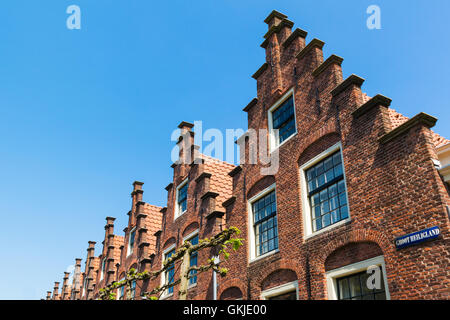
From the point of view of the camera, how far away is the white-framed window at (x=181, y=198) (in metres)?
19.8

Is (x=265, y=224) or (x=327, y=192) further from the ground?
(x=327, y=192)

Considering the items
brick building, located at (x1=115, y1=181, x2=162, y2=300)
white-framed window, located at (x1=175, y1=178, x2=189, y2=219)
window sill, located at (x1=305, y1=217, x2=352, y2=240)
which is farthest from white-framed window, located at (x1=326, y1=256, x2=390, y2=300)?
brick building, located at (x1=115, y1=181, x2=162, y2=300)

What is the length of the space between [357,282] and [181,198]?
1192 cm

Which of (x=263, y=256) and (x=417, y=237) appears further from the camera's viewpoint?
(x=263, y=256)

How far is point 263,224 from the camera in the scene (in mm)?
13352

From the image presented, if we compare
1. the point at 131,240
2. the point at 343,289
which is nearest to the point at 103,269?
the point at 131,240

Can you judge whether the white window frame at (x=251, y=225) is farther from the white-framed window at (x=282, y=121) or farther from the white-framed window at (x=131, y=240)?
the white-framed window at (x=131, y=240)

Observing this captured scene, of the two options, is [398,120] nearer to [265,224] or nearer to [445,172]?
[445,172]

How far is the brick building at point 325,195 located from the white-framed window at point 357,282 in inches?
1.0

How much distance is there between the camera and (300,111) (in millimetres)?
12750

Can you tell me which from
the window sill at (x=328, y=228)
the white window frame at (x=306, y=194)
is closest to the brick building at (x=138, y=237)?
the white window frame at (x=306, y=194)
